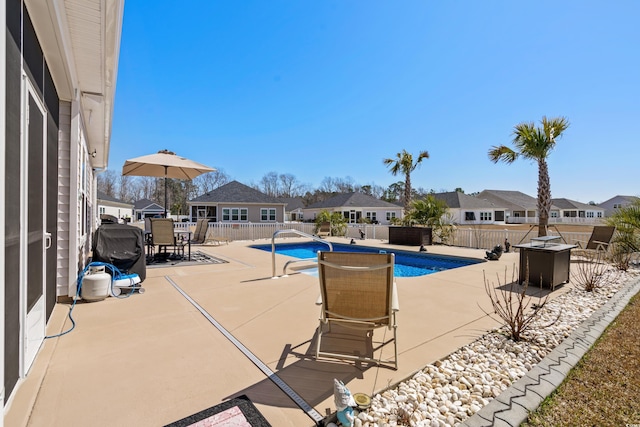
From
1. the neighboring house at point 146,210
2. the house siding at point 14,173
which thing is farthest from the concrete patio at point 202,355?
the neighboring house at point 146,210

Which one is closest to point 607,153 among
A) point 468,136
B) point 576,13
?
point 468,136

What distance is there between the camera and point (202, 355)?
9.00ft

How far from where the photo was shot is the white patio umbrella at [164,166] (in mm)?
7834

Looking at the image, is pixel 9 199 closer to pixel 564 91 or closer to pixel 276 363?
pixel 276 363

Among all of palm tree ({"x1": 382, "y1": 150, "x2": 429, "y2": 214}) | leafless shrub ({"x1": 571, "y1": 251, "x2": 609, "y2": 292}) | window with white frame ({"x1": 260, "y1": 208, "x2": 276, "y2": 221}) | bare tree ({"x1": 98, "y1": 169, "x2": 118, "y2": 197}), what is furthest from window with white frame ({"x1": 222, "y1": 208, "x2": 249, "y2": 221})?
bare tree ({"x1": 98, "y1": 169, "x2": 118, "y2": 197})

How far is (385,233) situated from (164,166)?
12.2 metres

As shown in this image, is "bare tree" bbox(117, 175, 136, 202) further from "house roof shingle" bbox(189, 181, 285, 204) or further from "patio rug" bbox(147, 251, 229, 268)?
"patio rug" bbox(147, 251, 229, 268)

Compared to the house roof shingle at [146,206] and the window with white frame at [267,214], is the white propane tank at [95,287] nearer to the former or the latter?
the window with white frame at [267,214]

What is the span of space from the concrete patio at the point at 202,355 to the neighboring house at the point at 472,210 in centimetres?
3481

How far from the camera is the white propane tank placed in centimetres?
434

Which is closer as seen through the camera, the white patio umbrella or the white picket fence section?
the white patio umbrella

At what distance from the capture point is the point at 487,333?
3.34 m

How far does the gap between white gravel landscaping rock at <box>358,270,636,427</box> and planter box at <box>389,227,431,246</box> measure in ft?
29.9

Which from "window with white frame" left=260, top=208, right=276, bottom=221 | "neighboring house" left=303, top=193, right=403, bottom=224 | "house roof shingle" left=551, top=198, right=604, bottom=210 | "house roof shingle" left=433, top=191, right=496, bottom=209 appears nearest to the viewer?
"window with white frame" left=260, top=208, right=276, bottom=221
